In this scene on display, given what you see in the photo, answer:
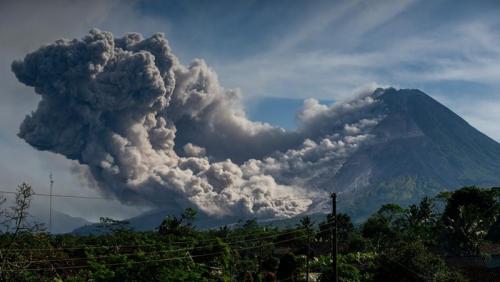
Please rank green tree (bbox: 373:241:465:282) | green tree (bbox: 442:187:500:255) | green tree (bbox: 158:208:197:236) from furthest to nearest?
green tree (bbox: 158:208:197:236) → green tree (bbox: 442:187:500:255) → green tree (bbox: 373:241:465:282)

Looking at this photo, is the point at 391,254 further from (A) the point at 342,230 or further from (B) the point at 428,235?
(A) the point at 342,230

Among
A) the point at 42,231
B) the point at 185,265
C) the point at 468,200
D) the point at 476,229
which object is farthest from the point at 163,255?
the point at 468,200

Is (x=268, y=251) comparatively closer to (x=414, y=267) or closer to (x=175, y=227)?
(x=175, y=227)

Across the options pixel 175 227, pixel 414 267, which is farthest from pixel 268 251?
pixel 414 267

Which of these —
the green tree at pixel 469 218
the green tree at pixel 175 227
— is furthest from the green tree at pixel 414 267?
the green tree at pixel 175 227

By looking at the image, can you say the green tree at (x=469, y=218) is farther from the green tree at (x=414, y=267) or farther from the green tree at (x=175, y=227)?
the green tree at (x=175, y=227)

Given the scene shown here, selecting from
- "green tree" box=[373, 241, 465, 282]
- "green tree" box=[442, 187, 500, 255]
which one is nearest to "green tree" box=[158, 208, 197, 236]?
"green tree" box=[442, 187, 500, 255]

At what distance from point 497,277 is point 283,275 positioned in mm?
25032

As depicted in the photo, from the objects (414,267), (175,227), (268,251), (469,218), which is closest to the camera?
(414,267)

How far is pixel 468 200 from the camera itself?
3787 inches

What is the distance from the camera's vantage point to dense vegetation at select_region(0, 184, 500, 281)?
4866 cm

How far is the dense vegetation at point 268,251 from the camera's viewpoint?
48.7m

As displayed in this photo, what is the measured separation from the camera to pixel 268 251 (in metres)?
99.0

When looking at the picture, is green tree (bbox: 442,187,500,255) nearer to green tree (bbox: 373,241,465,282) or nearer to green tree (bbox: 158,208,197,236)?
green tree (bbox: 373,241,465,282)
